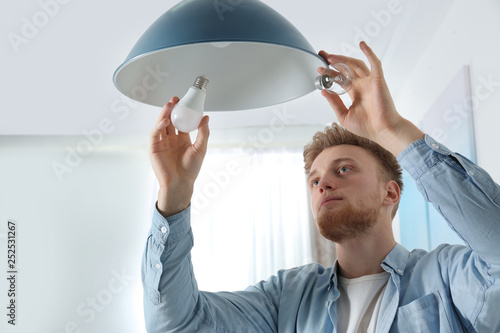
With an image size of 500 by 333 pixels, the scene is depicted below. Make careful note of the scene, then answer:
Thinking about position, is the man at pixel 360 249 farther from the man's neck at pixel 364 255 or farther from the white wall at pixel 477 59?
the white wall at pixel 477 59

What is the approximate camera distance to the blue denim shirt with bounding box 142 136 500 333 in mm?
944

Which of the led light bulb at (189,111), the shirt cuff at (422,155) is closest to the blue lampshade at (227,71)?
the led light bulb at (189,111)

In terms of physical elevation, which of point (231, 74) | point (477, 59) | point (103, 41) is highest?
point (103, 41)

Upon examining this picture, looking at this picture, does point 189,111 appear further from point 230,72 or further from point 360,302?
point 360,302

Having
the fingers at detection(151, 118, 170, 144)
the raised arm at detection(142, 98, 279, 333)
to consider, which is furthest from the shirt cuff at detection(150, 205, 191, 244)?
the fingers at detection(151, 118, 170, 144)

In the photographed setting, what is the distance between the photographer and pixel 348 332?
1.21m

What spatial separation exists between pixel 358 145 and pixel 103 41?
1.52 meters

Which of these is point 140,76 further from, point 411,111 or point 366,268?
point 411,111

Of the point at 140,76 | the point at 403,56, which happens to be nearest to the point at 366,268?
the point at 140,76

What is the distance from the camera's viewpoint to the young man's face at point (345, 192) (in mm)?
1319

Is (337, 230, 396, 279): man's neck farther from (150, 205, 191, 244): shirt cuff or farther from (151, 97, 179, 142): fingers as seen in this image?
(151, 97, 179, 142): fingers

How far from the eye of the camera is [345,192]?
135 cm

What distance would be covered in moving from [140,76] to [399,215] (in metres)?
2.49

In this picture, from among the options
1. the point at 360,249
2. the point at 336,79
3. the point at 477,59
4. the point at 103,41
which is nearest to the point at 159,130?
the point at 336,79
